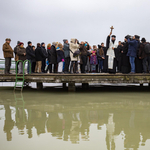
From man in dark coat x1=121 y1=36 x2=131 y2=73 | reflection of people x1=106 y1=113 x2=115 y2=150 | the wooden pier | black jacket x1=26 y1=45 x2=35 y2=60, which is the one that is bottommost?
reflection of people x1=106 y1=113 x2=115 y2=150

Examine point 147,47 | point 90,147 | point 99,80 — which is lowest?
point 90,147

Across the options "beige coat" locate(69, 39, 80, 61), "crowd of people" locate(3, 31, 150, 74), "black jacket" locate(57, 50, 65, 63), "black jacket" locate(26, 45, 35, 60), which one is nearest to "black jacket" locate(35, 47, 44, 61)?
"crowd of people" locate(3, 31, 150, 74)

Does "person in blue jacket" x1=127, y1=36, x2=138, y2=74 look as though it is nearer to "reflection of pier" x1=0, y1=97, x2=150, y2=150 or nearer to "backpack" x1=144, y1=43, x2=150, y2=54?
"backpack" x1=144, y1=43, x2=150, y2=54

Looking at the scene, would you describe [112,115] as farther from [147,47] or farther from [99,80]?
[147,47]

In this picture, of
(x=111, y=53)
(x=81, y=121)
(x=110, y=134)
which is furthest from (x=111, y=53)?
(x=110, y=134)

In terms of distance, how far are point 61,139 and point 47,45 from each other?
7.70m

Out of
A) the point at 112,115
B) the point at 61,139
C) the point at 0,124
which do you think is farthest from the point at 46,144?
the point at 112,115

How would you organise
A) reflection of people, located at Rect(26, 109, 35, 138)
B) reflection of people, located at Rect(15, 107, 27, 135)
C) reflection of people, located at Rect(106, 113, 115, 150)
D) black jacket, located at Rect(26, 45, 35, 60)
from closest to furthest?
reflection of people, located at Rect(106, 113, 115, 150) < reflection of people, located at Rect(26, 109, 35, 138) < reflection of people, located at Rect(15, 107, 27, 135) < black jacket, located at Rect(26, 45, 35, 60)

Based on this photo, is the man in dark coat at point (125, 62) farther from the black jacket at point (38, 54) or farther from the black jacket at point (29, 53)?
the black jacket at point (29, 53)

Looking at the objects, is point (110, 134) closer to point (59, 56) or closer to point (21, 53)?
point (59, 56)

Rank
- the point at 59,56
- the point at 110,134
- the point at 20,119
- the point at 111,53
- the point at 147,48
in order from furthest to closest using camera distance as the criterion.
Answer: the point at 59,56
the point at 111,53
the point at 147,48
the point at 20,119
the point at 110,134

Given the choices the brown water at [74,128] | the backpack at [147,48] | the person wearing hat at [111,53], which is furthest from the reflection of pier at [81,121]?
the backpack at [147,48]

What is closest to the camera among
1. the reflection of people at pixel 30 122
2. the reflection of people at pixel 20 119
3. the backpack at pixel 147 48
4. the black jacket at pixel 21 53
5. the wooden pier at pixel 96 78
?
the reflection of people at pixel 30 122

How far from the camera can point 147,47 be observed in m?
9.03
